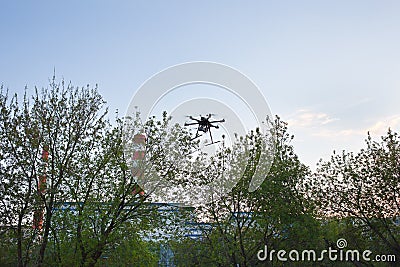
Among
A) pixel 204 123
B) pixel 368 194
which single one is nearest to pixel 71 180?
pixel 204 123

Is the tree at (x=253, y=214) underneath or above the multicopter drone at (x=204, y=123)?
underneath

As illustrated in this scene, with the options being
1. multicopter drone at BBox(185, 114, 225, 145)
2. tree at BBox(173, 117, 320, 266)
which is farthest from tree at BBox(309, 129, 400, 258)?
multicopter drone at BBox(185, 114, 225, 145)

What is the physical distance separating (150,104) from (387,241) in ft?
48.1

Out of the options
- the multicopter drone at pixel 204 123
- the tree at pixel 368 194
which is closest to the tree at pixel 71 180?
the multicopter drone at pixel 204 123

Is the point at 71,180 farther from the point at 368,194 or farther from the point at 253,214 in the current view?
the point at 368,194

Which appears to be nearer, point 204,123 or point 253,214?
point 204,123

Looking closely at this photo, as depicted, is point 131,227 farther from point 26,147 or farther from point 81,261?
point 26,147

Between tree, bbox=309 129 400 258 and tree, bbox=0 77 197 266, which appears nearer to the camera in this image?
tree, bbox=0 77 197 266

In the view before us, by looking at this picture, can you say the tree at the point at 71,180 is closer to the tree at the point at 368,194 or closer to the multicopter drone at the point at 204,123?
the multicopter drone at the point at 204,123

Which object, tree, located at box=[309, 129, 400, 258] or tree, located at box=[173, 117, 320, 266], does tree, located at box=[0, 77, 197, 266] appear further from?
tree, located at box=[309, 129, 400, 258]

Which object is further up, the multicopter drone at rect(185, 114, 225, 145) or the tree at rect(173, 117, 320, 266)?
the multicopter drone at rect(185, 114, 225, 145)

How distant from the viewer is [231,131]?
2273 cm

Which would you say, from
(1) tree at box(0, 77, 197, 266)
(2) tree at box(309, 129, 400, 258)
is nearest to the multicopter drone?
(1) tree at box(0, 77, 197, 266)

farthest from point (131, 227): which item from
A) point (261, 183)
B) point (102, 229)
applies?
point (261, 183)
